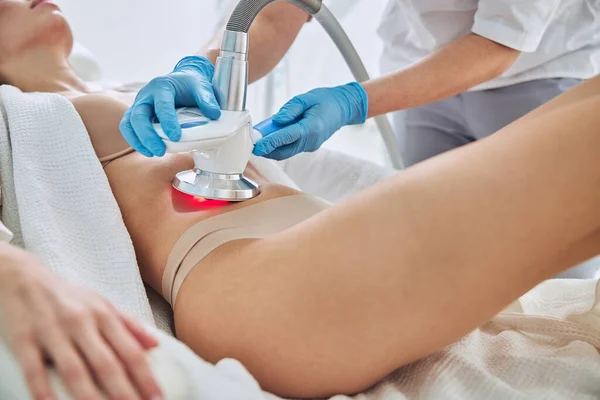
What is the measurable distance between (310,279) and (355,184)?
948mm

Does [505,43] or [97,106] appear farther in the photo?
[505,43]

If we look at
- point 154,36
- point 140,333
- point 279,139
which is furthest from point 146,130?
point 154,36

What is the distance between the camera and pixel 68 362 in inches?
24.5

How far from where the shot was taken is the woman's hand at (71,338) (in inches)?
24.4

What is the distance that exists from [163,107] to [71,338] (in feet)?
1.44

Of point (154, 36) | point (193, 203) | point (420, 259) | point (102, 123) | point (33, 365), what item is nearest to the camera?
point (33, 365)

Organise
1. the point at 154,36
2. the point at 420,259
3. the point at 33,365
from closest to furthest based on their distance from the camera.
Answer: the point at 33,365 < the point at 420,259 < the point at 154,36

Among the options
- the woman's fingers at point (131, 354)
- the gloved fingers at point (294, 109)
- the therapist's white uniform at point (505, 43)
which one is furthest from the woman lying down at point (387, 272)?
the therapist's white uniform at point (505, 43)

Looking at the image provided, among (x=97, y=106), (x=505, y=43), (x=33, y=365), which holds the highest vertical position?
(x=505, y=43)

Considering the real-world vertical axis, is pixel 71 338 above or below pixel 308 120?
below

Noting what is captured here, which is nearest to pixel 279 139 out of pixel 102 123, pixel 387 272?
pixel 102 123

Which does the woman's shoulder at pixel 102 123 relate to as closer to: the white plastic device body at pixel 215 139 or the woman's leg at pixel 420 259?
the white plastic device body at pixel 215 139

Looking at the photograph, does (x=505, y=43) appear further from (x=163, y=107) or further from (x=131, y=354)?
(x=131, y=354)

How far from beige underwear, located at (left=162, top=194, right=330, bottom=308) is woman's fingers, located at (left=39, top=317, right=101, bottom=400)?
0.30 meters
